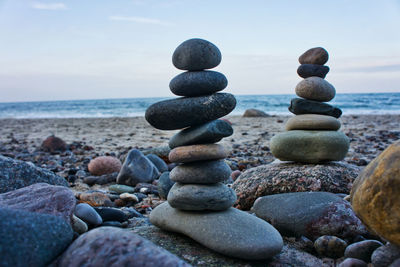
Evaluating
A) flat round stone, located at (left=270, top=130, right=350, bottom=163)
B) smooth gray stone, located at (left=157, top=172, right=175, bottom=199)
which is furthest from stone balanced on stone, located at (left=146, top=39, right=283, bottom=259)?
flat round stone, located at (left=270, top=130, right=350, bottom=163)

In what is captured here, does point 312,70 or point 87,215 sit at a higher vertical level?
point 312,70

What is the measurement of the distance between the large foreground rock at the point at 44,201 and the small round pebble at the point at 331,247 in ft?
6.98

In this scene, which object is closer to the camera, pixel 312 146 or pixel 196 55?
pixel 196 55

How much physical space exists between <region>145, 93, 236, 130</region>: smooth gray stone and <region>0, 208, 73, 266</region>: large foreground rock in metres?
1.35

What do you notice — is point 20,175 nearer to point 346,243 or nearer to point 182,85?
point 182,85

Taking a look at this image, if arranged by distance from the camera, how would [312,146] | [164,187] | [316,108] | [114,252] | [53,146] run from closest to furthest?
[114,252], [312,146], [164,187], [316,108], [53,146]

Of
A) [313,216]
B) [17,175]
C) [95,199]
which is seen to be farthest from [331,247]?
[17,175]

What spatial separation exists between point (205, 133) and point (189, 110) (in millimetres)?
267

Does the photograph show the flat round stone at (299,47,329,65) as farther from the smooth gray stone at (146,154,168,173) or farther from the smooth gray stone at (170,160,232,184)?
the smooth gray stone at (146,154,168,173)

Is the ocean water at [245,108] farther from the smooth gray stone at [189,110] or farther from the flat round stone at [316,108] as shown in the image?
the smooth gray stone at [189,110]

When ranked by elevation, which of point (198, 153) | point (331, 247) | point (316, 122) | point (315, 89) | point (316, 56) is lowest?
point (331, 247)

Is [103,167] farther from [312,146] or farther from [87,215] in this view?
[312,146]

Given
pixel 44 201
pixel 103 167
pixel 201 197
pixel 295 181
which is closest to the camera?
pixel 44 201

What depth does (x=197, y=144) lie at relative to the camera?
334 centimetres
